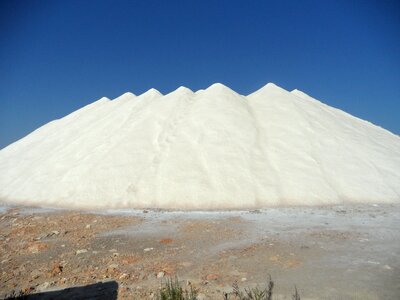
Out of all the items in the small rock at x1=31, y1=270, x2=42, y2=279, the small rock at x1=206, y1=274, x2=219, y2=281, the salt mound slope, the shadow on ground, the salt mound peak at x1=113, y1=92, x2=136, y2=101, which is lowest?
the shadow on ground

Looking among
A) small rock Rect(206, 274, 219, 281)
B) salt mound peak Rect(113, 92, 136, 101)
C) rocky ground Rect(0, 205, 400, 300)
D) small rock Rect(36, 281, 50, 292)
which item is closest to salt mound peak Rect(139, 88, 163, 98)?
salt mound peak Rect(113, 92, 136, 101)

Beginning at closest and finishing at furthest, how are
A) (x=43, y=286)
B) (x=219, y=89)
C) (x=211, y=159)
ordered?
(x=43, y=286), (x=211, y=159), (x=219, y=89)

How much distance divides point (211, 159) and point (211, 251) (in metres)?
9.11

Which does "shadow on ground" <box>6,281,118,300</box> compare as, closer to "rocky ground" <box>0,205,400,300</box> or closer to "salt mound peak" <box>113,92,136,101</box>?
"rocky ground" <box>0,205,400,300</box>

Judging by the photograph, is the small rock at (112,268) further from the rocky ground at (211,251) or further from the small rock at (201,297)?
the small rock at (201,297)

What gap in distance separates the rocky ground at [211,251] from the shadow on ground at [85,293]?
20 centimetres

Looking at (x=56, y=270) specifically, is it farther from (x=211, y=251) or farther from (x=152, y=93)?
(x=152, y=93)

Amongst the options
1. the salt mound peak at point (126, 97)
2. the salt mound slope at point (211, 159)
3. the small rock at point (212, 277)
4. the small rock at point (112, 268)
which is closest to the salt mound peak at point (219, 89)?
the salt mound slope at point (211, 159)

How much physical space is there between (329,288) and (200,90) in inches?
894

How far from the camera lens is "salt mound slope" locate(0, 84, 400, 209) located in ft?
49.5

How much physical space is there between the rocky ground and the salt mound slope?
2051mm

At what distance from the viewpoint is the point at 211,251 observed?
8.24 m

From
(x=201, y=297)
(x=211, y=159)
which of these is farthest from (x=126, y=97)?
(x=201, y=297)

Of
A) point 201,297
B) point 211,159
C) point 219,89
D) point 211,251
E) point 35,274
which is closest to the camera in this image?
point 201,297
